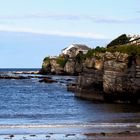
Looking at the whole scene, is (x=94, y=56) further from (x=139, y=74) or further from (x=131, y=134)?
(x=131, y=134)

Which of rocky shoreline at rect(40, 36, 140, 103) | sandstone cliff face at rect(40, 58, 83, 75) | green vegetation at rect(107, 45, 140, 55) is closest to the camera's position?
rocky shoreline at rect(40, 36, 140, 103)

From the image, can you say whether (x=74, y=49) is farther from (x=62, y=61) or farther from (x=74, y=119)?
(x=74, y=119)

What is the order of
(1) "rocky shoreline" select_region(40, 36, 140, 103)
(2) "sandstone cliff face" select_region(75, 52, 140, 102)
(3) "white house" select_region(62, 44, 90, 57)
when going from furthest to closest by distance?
(3) "white house" select_region(62, 44, 90, 57)
(1) "rocky shoreline" select_region(40, 36, 140, 103)
(2) "sandstone cliff face" select_region(75, 52, 140, 102)

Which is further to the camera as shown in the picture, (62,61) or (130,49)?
(62,61)

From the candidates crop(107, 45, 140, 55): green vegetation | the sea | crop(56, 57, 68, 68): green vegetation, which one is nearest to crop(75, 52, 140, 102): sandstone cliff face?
crop(107, 45, 140, 55): green vegetation

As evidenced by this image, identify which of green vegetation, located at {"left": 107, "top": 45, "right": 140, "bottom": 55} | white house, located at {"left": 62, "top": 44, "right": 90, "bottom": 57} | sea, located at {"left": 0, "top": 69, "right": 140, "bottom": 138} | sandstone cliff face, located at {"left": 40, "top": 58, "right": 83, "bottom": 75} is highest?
white house, located at {"left": 62, "top": 44, "right": 90, "bottom": 57}

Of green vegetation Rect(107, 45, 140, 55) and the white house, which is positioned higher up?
the white house

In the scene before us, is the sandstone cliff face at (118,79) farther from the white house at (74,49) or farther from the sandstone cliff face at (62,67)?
the white house at (74,49)

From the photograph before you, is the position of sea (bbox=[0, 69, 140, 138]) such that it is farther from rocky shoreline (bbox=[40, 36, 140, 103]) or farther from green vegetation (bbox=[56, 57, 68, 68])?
green vegetation (bbox=[56, 57, 68, 68])

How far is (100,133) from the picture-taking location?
34.8m

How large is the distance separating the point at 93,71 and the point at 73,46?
11862 cm

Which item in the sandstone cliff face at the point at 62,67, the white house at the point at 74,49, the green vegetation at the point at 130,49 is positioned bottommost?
the sandstone cliff face at the point at 62,67

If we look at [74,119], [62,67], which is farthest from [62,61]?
[74,119]

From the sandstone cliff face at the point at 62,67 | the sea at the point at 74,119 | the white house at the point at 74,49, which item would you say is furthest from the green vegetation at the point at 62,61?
the sea at the point at 74,119
